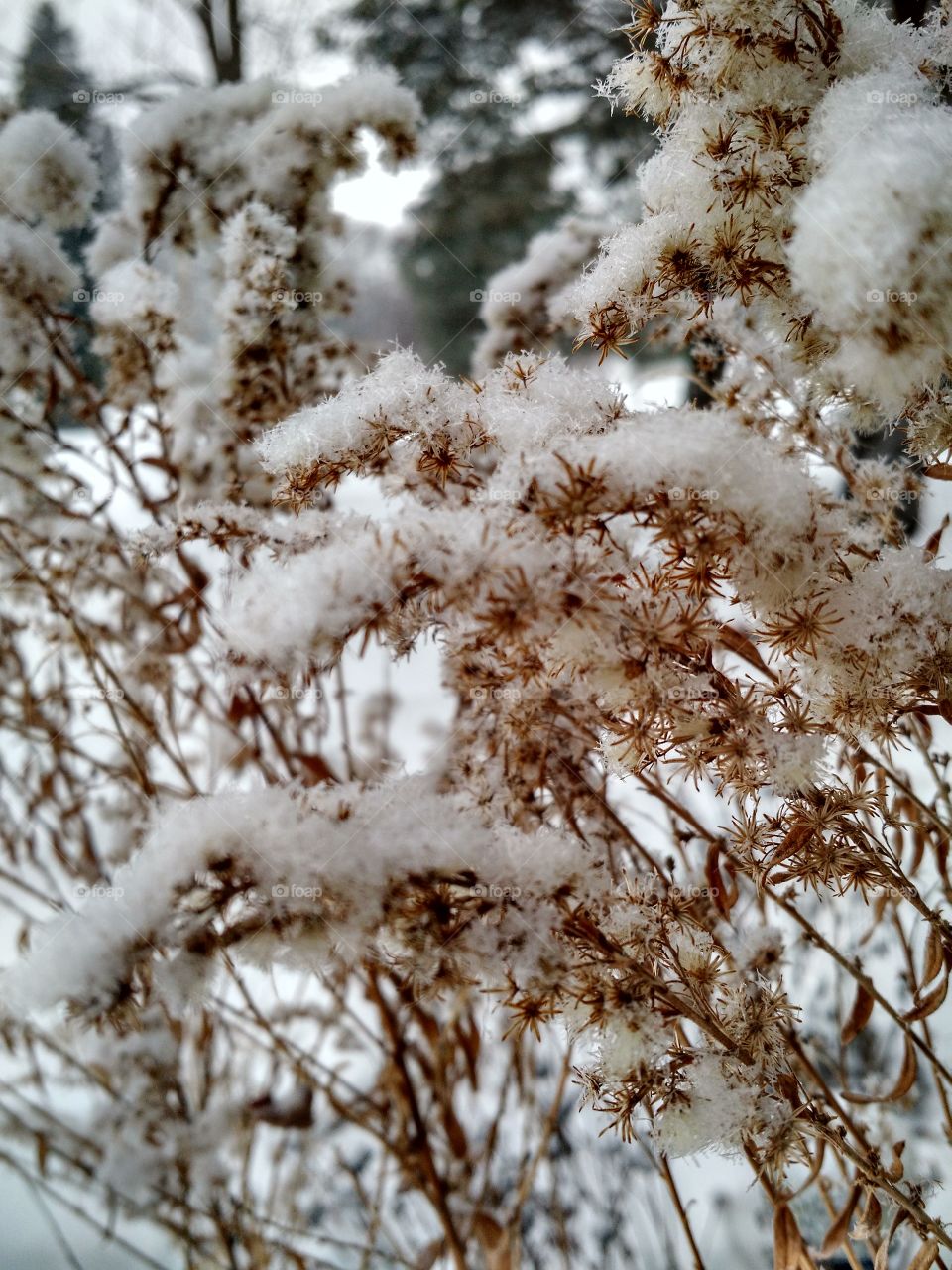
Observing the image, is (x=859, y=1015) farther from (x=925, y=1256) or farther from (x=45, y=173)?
(x=45, y=173)

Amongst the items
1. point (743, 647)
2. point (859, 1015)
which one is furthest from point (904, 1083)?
point (743, 647)

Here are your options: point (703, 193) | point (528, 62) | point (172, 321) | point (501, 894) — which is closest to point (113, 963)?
point (501, 894)

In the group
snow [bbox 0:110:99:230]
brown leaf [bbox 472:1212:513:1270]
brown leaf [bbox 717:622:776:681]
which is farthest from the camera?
snow [bbox 0:110:99:230]

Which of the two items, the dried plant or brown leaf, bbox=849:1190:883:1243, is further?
brown leaf, bbox=849:1190:883:1243

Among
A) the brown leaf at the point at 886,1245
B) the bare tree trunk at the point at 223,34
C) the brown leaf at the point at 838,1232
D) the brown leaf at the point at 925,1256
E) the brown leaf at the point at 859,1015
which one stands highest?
the bare tree trunk at the point at 223,34

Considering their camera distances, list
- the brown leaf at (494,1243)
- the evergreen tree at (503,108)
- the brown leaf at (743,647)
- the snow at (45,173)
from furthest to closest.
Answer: the evergreen tree at (503,108) < the snow at (45,173) < the brown leaf at (494,1243) < the brown leaf at (743,647)

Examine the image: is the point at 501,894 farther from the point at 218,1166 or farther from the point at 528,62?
the point at 528,62

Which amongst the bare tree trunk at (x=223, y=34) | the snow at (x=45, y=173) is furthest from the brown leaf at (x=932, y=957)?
the bare tree trunk at (x=223, y=34)

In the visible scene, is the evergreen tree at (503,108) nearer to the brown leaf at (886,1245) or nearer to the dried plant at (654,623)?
the dried plant at (654,623)

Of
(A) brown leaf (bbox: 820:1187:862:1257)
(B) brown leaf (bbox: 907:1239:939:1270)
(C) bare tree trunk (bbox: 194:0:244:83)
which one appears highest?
(C) bare tree trunk (bbox: 194:0:244:83)

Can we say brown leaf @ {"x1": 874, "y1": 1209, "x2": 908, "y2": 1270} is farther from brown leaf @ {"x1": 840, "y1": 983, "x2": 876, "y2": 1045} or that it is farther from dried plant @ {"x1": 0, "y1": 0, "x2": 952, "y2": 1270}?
brown leaf @ {"x1": 840, "y1": 983, "x2": 876, "y2": 1045}

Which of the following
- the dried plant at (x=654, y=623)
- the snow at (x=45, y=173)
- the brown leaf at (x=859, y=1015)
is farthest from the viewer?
the snow at (x=45, y=173)

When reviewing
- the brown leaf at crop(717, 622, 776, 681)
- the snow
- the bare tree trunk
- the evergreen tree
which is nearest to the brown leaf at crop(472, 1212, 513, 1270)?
the brown leaf at crop(717, 622, 776, 681)
